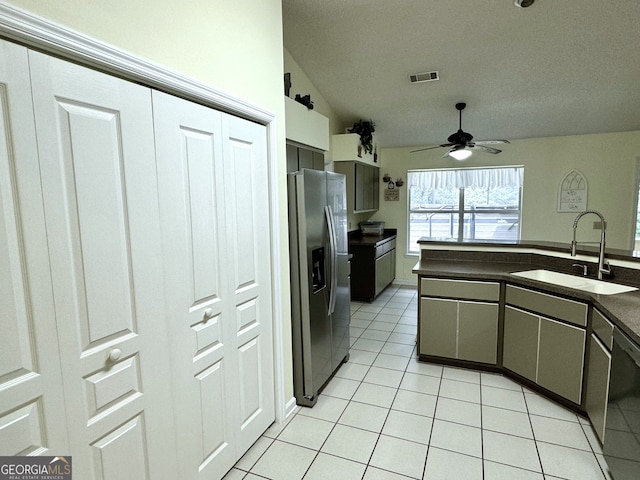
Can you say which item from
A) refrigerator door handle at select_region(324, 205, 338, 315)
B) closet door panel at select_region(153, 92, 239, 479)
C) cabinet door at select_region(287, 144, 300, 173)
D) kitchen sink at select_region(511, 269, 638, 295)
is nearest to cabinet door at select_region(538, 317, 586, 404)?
kitchen sink at select_region(511, 269, 638, 295)

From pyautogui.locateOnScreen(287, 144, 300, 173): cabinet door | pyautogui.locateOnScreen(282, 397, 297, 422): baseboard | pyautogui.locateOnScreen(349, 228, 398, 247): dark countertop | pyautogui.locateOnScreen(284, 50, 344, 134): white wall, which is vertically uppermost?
pyautogui.locateOnScreen(284, 50, 344, 134): white wall

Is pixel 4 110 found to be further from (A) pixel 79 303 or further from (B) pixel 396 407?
(B) pixel 396 407

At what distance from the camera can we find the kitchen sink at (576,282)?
2.48 m

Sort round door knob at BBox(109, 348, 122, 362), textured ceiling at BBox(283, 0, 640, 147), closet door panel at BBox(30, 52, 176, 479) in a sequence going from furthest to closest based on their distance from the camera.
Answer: textured ceiling at BBox(283, 0, 640, 147) → round door knob at BBox(109, 348, 122, 362) → closet door panel at BBox(30, 52, 176, 479)

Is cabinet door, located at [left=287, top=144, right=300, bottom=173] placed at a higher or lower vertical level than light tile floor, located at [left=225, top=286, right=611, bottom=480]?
higher

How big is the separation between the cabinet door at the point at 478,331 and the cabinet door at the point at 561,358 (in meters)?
0.41

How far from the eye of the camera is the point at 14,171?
3.29 ft

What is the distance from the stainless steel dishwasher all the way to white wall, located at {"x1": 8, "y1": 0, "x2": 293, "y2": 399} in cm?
186

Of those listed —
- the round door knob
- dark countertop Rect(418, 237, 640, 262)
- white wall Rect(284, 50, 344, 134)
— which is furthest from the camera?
white wall Rect(284, 50, 344, 134)

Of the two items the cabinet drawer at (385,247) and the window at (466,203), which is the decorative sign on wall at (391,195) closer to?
the window at (466,203)

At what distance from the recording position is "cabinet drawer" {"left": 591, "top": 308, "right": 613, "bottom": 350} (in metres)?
1.89

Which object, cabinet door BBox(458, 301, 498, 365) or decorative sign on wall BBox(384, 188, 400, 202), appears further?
decorative sign on wall BBox(384, 188, 400, 202)

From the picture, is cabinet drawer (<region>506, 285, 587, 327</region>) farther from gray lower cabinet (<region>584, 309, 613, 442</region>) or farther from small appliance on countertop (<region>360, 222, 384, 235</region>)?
small appliance on countertop (<region>360, 222, 384, 235</region>)

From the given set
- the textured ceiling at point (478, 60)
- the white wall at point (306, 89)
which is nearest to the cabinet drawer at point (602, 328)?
the textured ceiling at point (478, 60)
